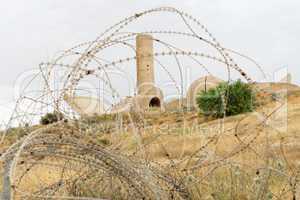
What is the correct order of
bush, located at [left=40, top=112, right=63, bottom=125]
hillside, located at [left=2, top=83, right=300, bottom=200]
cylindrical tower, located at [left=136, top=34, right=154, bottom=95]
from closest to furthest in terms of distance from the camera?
hillside, located at [left=2, top=83, right=300, bottom=200] → bush, located at [left=40, top=112, right=63, bottom=125] → cylindrical tower, located at [left=136, top=34, right=154, bottom=95]

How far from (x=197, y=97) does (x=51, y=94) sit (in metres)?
18.7

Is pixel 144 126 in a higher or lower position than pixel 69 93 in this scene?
lower

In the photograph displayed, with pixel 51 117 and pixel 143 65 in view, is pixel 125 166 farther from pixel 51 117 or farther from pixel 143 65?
pixel 143 65

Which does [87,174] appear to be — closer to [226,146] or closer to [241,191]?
[241,191]

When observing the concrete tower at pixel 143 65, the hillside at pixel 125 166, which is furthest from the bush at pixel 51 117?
the concrete tower at pixel 143 65

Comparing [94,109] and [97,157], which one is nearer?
[97,157]

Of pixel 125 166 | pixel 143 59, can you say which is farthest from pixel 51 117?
pixel 143 59

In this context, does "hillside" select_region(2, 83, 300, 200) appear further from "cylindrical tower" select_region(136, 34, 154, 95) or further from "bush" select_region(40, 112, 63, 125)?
"cylindrical tower" select_region(136, 34, 154, 95)

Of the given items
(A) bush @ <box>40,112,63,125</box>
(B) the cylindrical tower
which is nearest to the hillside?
(A) bush @ <box>40,112,63,125</box>

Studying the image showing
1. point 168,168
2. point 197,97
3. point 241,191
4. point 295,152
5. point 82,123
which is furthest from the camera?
point 197,97

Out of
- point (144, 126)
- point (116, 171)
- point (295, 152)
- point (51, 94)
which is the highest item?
point (51, 94)

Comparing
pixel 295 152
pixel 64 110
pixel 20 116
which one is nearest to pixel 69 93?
pixel 64 110

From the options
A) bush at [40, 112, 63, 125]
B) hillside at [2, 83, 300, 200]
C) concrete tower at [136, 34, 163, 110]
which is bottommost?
hillside at [2, 83, 300, 200]

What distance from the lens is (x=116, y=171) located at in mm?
2416
